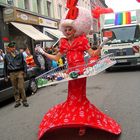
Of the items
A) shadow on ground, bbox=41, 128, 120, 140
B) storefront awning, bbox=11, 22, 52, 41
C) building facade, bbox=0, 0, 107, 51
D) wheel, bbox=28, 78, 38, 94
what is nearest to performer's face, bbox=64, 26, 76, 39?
shadow on ground, bbox=41, 128, 120, 140

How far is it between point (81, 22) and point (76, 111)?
148 centimetres

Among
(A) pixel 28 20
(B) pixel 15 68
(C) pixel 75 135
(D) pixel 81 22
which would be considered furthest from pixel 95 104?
(A) pixel 28 20

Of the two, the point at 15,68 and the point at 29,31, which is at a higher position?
the point at 29,31

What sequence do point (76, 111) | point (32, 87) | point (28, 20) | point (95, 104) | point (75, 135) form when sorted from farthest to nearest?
point (28, 20) → point (32, 87) → point (95, 104) → point (75, 135) → point (76, 111)

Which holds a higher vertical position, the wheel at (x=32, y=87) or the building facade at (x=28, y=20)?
the building facade at (x=28, y=20)

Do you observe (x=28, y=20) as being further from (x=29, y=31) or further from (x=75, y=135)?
(x=75, y=135)

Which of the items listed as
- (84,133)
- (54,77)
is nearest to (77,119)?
(84,133)

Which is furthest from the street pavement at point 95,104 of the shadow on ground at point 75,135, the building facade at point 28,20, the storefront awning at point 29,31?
the storefront awning at point 29,31

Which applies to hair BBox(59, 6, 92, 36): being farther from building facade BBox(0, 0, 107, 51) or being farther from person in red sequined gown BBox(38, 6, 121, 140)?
building facade BBox(0, 0, 107, 51)

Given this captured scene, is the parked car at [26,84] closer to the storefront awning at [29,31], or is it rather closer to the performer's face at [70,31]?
the performer's face at [70,31]

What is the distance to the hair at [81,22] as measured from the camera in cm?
623

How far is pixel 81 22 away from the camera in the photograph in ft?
20.6

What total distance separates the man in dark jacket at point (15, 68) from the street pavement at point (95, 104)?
46 centimetres

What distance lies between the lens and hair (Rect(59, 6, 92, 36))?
20.5ft
